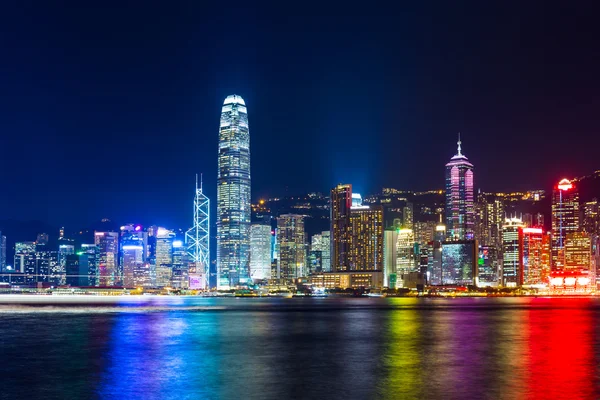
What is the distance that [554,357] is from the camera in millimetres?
51656

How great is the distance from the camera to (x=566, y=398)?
35250 millimetres

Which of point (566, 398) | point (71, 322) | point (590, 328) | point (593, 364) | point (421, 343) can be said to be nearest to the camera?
point (566, 398)

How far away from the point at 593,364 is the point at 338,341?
2356 cm

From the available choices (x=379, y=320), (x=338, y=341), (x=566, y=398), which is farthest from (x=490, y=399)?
(x=379, y=320)

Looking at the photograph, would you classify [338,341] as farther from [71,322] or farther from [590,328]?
[71,322]

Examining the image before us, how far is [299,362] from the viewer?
163 feet

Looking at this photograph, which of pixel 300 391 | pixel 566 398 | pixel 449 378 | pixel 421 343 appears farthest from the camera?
pixel 421 343

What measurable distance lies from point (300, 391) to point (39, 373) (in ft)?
54.7

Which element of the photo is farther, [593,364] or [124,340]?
[124,340]

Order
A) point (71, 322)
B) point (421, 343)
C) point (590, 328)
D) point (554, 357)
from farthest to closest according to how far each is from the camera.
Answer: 1. point (71, 322)
2. point (590, 328)
3. point (421, 343)
4. point (554, 357)

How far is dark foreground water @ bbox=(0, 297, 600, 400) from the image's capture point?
38.0 m

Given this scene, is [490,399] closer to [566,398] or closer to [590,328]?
[566,398]

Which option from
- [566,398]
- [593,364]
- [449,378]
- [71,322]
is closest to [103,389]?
[449,378]

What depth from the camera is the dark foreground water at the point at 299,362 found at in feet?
125
